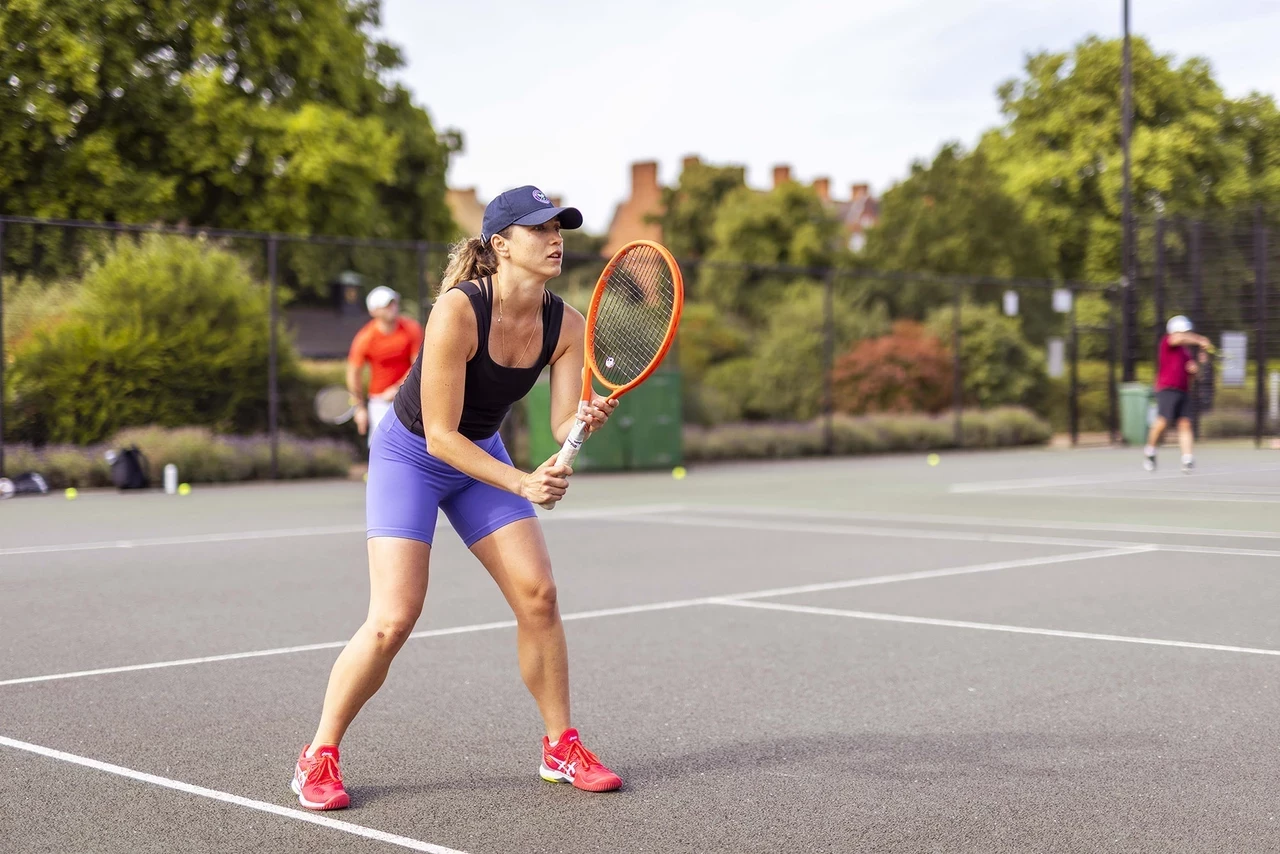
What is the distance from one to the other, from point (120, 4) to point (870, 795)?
2459 centimetres

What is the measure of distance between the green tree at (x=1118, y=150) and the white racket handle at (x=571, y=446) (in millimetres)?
46018

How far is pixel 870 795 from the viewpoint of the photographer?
4.42m

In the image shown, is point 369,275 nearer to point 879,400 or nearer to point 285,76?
point 285,76

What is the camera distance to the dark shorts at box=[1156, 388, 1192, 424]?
18.9 meters

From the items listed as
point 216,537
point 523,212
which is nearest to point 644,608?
point 523,212

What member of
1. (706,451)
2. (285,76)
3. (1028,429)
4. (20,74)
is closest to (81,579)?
(706,451)

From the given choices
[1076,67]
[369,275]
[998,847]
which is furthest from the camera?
[1076,67]

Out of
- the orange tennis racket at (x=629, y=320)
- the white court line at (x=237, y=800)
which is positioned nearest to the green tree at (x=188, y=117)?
the white court line at (x=237, y=800)

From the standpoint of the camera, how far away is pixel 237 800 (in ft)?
14.2

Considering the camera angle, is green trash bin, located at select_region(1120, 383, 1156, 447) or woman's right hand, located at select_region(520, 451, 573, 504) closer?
woman's right hand, located at select_region(520, 451, 573, 504)

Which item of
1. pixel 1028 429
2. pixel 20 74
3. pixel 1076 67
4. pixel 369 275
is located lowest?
pixel 1028 429

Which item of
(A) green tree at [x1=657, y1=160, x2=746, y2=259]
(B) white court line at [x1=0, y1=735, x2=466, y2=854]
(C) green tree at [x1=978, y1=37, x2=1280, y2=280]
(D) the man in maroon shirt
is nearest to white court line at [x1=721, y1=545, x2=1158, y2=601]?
(B) white court line at [x1=0, y1=735, x2=466, y2=854]

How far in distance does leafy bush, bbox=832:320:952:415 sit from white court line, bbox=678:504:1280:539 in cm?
1500

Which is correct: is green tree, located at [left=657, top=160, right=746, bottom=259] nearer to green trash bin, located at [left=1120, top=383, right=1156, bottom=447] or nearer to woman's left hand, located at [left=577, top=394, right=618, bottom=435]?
green trash bin, located at [left=1120, top=383, right=1156, bottom=447]
